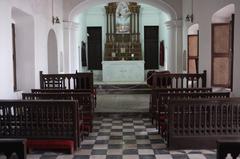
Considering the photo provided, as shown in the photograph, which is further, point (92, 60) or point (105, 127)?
point (92, 60)

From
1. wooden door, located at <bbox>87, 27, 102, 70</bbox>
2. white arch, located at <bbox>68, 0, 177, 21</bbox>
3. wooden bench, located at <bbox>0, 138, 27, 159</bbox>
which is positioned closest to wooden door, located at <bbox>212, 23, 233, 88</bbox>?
white arch, located at <bbox>68, 0, 177, 21</bbox>

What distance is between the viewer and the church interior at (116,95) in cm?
565

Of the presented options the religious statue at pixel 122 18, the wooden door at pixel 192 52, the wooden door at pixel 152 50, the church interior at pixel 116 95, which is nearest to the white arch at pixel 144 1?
the church interior at pixel 116 95

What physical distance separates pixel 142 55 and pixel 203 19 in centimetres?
969

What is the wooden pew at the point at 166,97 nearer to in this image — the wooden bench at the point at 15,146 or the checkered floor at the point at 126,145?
the checkered floor at the point at 126,145

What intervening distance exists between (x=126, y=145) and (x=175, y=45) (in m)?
7.32

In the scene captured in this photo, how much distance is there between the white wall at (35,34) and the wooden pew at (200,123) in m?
3.28

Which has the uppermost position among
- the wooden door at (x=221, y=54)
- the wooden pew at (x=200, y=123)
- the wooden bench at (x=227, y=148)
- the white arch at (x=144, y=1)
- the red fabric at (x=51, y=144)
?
the white arch at (x=144, y=1)

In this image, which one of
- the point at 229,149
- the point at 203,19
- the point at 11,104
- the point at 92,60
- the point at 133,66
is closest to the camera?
the point at 229,149

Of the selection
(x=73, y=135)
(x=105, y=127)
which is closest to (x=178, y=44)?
(x=105, y=127)

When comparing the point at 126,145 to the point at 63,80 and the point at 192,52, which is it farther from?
the point at 192,52

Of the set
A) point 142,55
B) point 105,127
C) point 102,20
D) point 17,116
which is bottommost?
point 105,127

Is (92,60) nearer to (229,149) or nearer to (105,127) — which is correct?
(105,127)

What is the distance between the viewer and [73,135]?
5672mm
